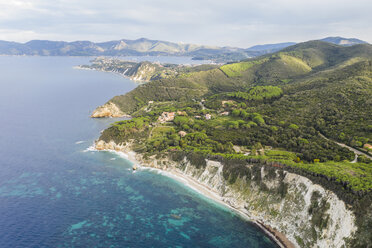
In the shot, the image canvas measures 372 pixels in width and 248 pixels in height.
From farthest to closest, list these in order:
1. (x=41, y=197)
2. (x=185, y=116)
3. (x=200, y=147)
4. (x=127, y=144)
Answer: (x=185, y=116), (x=127, y=144), (x=200, y=147), (x=41, y=197)

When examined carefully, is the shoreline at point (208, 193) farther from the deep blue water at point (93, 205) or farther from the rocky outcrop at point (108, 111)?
the rocky outcrop at point (108, 111)

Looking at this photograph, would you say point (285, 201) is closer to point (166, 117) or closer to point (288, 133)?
point (288, 133)

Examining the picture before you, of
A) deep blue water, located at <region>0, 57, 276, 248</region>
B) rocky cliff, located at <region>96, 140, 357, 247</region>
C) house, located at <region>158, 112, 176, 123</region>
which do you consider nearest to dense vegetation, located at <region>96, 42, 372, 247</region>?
rocky cliff, located at <region>96, 140, 357, 247</region>

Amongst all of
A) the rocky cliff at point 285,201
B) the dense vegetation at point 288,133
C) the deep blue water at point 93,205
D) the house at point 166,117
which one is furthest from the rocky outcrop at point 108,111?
the rocky cliff at point 285,201

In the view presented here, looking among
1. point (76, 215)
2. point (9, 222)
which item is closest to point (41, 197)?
point (9, 222)

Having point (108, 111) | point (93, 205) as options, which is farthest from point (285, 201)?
point (108, 111)

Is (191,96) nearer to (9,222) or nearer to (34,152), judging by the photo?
(34,152)

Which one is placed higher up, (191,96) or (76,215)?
(191,96)

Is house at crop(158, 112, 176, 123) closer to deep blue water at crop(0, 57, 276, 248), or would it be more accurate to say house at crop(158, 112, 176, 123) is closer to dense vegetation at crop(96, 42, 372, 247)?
dense vegetation at crop(96, 42, 372, 247)
